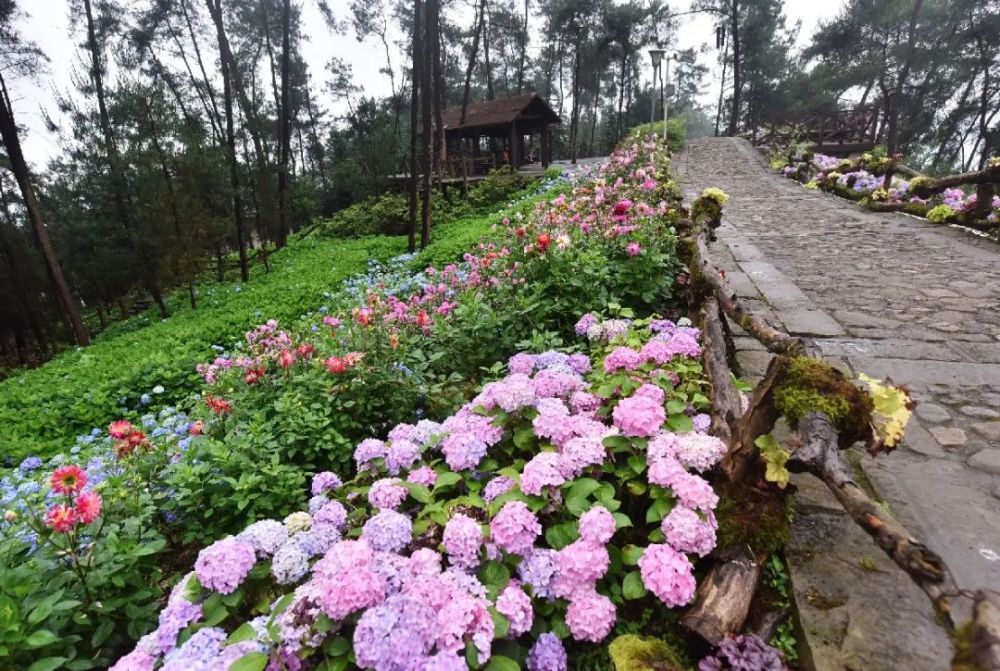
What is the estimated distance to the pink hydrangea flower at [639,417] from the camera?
6.53 feet

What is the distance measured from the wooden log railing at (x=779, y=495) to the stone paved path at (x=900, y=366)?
204 millimetres

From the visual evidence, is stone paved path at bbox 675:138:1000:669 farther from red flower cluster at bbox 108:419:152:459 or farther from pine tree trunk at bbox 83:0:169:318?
pine tree trunk at bbox 83:0:169:318

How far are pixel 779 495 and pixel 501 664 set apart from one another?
3.74 ft

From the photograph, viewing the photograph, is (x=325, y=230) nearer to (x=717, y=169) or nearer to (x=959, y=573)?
(x=717, y=169)

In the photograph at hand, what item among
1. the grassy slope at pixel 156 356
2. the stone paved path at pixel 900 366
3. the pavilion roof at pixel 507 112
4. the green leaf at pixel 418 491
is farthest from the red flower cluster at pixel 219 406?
the pavilion roof at pixel 507 112

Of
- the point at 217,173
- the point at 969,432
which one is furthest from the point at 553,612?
the point at 217,173

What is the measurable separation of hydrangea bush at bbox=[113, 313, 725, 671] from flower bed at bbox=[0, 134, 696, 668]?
52 centimetres

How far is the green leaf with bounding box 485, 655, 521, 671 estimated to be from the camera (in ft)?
4.59

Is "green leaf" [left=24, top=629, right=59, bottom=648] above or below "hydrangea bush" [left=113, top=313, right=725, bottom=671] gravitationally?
below

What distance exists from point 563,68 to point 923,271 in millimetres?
40021

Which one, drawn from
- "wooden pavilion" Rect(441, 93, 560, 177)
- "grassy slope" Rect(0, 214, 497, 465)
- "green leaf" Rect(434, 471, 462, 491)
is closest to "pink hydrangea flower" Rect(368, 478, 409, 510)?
"green leaf" Rect(434, 471, 462, 491)

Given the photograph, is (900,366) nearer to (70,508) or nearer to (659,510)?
(659,510)

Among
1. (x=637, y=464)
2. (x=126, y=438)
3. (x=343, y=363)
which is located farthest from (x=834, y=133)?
(x=126, y=438)

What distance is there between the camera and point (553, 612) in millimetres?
1669
